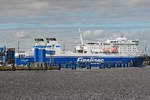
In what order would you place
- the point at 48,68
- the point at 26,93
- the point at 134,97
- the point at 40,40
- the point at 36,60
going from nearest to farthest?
the point at 134,97, the point at 26,93, the point at 48,68, the point at 36,60, the point at 40,40

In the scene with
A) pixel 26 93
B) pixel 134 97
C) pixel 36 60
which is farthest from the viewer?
pixel 36 60

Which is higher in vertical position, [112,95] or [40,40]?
[40,40]

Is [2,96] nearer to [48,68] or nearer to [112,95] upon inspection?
[112,95]

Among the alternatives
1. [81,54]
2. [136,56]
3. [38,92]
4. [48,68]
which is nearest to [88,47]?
[81,54]

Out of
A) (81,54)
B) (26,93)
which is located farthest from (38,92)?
(81,54)

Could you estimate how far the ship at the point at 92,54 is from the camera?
11256 centimetres

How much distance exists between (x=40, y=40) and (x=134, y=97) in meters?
88.0

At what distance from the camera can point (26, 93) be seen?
3928 centimetres

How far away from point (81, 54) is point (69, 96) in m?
76.9

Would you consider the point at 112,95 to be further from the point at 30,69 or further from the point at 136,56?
the point at 136,56

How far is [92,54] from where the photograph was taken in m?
114

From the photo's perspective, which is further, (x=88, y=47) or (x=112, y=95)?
(x=88, y=47)

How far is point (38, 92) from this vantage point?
40.1m

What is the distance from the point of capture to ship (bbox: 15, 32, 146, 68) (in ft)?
369
